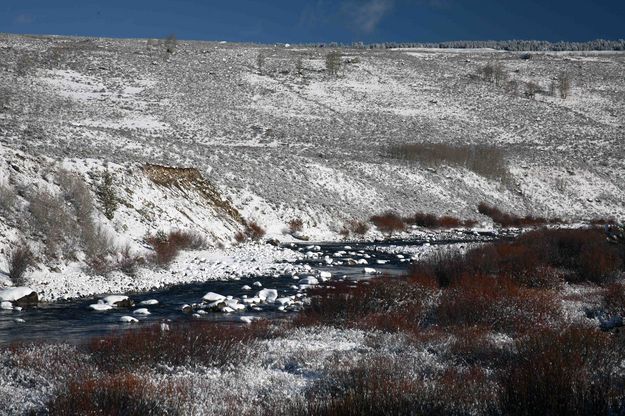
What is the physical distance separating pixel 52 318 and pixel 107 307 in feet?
5.34

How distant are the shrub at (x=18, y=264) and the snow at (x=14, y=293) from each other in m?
1.44

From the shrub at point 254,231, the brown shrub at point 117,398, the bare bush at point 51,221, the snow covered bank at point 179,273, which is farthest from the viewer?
the shrub at point 254,231

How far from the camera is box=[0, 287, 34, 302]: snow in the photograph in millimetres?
17750

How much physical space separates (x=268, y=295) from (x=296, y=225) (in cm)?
1867

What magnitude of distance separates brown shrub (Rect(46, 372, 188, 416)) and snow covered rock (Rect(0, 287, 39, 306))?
10105 millimetres

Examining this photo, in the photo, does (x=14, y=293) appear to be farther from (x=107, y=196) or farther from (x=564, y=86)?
(x=564, y=86)

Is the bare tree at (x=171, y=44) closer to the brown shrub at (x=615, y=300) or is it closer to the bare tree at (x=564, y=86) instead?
the bare tree at (x=564, y=86)

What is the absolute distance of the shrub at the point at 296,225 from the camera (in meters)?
36.9

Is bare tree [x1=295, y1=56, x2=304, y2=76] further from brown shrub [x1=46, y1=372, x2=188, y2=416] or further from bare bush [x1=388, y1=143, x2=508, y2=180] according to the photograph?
brown shrub [x1=46, y1=372, x2=188, y2=416]

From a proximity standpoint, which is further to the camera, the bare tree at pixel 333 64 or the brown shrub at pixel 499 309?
the bare tree at pixel 333 64

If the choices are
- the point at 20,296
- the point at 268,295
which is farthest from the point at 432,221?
the point at 20,296

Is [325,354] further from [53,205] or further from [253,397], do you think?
[53,205]

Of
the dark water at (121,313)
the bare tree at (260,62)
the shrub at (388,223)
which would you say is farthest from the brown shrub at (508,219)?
the bare tree at (260,62)

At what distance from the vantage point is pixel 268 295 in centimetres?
1877
